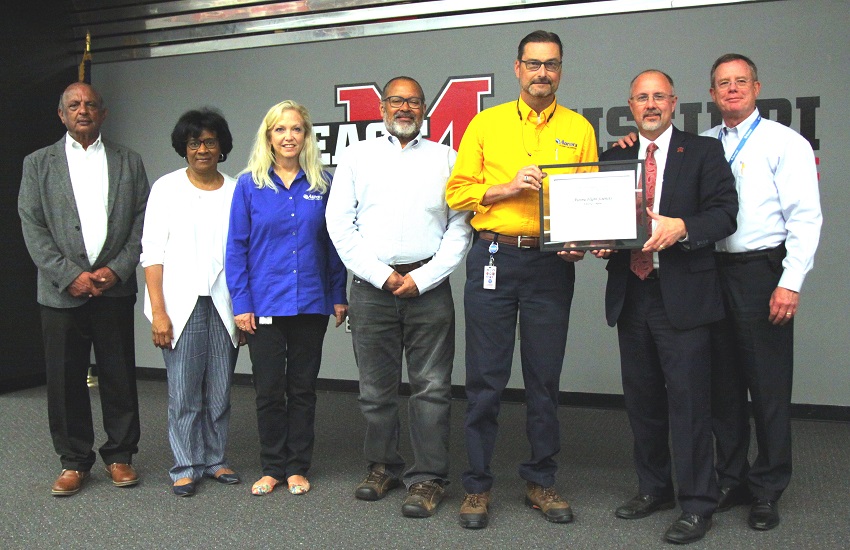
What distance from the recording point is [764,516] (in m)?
3.12

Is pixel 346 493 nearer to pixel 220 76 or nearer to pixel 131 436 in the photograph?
pixel 131 436

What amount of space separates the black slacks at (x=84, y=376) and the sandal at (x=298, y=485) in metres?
0.83

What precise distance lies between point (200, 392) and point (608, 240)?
2.03m

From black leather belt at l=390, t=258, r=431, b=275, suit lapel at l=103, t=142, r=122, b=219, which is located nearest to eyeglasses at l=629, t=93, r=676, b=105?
black leather belt at l=390, t=258, r=431, b=275

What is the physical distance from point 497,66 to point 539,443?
3.15m

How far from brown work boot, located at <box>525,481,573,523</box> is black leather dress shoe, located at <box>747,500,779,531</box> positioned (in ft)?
2.29

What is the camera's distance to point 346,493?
3.61 m

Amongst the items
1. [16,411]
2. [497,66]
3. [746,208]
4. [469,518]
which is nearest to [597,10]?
[497,66]

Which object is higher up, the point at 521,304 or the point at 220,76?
the point at 220,76

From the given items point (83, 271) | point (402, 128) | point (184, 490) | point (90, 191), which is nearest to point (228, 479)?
point (184, 490)

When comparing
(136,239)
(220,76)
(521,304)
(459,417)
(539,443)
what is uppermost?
(220,76)

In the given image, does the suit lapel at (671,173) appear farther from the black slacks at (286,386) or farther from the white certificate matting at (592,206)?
the black slacks at (286,386)

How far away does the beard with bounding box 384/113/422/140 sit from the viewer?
3.44 meters

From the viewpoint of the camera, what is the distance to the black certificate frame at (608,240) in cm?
293
